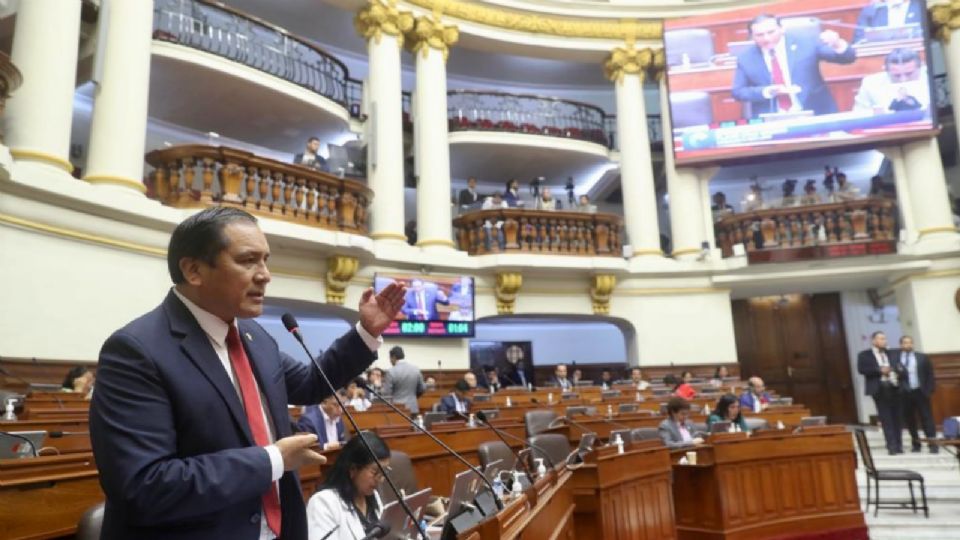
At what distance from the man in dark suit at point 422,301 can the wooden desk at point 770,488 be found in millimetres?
4379

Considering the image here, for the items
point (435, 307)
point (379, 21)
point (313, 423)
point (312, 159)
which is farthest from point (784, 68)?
point (313, 423)

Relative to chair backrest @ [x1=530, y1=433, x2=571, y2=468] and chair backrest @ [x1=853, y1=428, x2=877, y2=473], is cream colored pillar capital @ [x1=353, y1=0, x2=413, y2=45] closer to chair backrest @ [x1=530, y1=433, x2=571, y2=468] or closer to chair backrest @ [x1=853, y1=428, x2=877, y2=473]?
chair backrest @ [x1=530, y1=433, x2=571, y2=468]

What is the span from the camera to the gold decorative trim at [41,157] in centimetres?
546

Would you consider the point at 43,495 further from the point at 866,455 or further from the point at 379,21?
the point at 379,21

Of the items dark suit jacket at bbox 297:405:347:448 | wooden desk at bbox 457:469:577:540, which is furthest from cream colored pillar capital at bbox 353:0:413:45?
wooden desk at bbox 457:469:577:540

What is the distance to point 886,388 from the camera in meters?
7.41

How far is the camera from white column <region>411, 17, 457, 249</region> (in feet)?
31.5

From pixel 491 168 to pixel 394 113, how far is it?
321 centimetres

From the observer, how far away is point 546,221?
398 inches

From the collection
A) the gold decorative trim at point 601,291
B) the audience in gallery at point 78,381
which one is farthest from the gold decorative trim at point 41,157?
the gold decorative trim at point 601,291

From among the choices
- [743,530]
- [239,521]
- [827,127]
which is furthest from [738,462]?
[827,127]

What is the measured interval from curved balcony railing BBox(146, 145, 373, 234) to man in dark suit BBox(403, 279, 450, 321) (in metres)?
1.04

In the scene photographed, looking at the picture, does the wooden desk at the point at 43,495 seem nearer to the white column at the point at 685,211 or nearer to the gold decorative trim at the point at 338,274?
the gold decorative trim at the point at 338,274

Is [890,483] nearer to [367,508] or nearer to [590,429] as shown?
[590,429]
